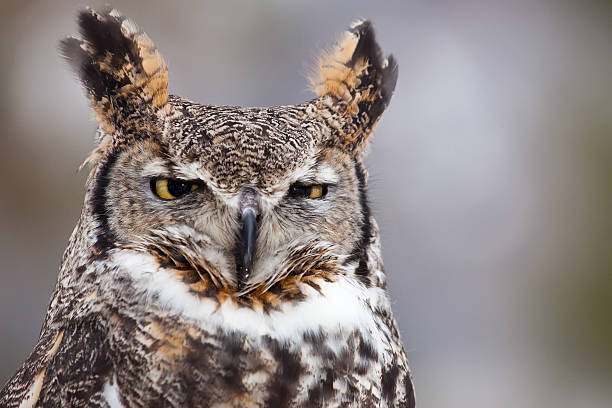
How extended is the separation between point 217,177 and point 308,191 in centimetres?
19

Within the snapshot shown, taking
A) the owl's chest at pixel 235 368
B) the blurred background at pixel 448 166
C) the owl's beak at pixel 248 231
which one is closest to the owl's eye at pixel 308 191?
the owl's beak at pixel 248 231

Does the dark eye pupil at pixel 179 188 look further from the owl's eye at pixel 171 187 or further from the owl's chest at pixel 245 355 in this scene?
the owl's chest at pixel 245 355

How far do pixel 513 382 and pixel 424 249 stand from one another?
1279mm

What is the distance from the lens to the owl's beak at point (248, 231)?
1102 mm

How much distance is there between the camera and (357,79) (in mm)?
1421

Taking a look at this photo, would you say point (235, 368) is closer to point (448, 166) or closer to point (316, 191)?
point (316, 191)

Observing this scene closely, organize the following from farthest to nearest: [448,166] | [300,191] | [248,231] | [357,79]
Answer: [448,166]
[357,79]
[300,191]
[248,231]

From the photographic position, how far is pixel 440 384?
14.1 feet

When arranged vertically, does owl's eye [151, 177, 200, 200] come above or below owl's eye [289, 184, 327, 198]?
below

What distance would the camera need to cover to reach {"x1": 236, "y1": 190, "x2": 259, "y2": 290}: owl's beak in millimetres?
1102

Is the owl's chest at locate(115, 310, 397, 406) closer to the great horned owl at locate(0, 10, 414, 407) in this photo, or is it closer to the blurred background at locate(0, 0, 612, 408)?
the great horned owl at locate(0, 10, 414, 407)

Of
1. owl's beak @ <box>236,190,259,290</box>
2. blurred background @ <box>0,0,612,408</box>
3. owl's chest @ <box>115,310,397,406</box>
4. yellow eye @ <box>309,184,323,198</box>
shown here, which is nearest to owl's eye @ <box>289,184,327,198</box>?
yellow eye @ <box>309,184,323,198</box>

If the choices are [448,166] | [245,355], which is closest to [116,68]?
[245,355]

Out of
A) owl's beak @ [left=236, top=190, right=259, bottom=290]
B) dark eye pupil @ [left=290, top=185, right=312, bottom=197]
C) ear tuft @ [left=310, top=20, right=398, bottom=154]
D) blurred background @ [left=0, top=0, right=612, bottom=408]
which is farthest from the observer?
blurred background @ [left=0, top=0, right=612, bottom=408]
